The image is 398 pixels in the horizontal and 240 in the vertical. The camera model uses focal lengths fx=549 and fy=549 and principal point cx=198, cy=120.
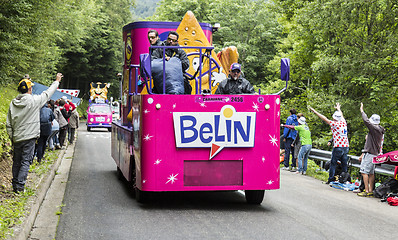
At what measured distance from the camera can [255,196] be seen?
974 centimetres

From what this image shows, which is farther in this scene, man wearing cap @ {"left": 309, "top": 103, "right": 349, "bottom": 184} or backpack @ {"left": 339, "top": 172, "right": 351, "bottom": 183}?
backpack @ {"left": 339, "top": 172, "right": 351, "bottom": 183}

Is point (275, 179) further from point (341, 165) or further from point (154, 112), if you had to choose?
point (341, 165)

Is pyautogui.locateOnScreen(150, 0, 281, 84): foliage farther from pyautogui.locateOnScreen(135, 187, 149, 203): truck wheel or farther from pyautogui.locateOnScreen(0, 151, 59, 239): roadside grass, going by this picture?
pyautogui.locateOnScreen(135, 187, 149, 203): truck wheel

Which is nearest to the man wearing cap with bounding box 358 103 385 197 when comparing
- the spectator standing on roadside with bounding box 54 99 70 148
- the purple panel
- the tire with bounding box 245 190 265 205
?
the tire with bounding box 245 190 265 205

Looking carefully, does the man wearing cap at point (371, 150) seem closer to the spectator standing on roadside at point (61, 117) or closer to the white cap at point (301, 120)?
the white cap at point (301, 120)

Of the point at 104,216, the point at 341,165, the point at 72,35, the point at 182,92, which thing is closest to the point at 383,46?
the point at 341,165

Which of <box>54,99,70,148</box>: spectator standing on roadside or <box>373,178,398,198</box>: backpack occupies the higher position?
<box>54,99,70,148</box>: spectator standing on roadside

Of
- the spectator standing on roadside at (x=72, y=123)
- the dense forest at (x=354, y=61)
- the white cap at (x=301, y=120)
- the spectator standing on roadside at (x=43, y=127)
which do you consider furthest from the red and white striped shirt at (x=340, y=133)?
the spectator standing on roadside at (x=72, y=123)

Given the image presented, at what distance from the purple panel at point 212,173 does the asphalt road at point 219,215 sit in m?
0.50

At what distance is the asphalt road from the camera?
290 inches

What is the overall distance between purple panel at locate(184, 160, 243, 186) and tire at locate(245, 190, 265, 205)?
0.83 meters

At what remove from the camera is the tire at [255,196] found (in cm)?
968

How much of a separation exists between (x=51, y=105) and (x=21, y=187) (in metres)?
8.99

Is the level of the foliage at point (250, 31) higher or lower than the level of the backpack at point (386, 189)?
higher
